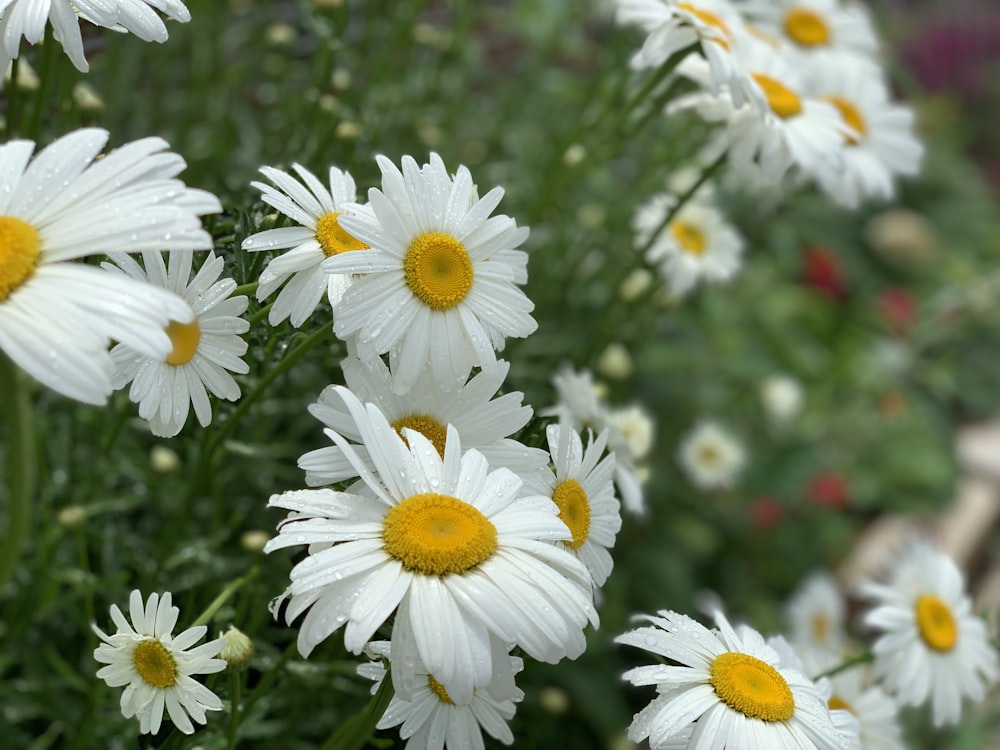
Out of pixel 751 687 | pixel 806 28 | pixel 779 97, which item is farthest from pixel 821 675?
pixel 806 28

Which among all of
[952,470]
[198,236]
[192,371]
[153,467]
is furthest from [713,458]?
[198,236]

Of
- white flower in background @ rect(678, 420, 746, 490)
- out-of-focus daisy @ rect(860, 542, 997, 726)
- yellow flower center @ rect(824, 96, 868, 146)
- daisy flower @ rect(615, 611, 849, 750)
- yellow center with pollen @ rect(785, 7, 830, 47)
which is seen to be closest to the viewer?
daisy flower @ rect(615, 611, 849, 750)

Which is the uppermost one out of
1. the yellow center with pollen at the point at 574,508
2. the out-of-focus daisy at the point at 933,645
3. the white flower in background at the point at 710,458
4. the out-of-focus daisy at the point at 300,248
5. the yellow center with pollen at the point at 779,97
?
the yellow center with pollen at the point at 779,97

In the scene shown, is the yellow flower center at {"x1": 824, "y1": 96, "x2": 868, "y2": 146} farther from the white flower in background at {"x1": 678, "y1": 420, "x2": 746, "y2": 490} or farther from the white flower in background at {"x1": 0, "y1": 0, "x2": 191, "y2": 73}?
the white flower in background at {"x1": 0, "y1": 0, "x2": 191, "y2": 73}

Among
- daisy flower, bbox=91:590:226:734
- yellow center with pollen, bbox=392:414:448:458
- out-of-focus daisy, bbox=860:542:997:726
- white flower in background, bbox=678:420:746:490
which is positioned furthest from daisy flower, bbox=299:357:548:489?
white flower in background, bbox=678:420:746:490

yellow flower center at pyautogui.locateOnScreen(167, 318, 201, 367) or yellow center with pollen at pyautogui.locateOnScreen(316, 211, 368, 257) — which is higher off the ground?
yellow center with pollen at pyautogui.locateOnScreen(316, 211, 368, 257)

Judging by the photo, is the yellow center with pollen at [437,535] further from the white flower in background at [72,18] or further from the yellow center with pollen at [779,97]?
the yellow center with pollen at [779,97]

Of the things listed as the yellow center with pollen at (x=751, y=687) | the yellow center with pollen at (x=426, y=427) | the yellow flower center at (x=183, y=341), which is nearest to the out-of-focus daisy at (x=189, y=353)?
the yellow flower center at (x=183, y=341)
